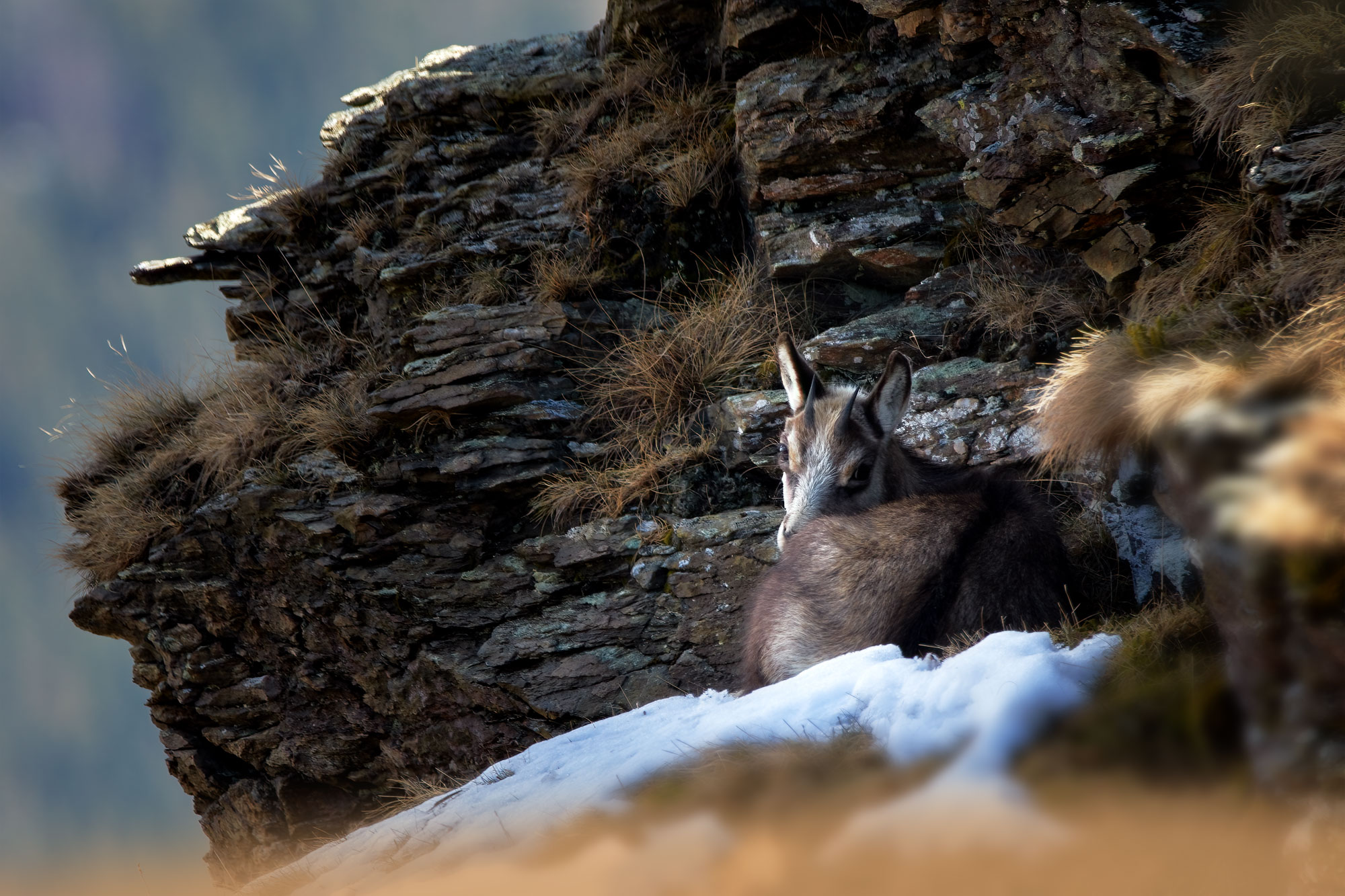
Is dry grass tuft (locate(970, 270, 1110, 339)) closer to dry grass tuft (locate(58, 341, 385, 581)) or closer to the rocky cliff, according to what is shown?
the rocky cliff

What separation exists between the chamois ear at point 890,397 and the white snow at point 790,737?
214cm

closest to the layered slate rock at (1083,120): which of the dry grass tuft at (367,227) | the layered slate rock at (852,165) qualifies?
the layered slate rock at (852,165)

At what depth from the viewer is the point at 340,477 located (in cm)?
873

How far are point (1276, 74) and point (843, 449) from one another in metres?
3.20

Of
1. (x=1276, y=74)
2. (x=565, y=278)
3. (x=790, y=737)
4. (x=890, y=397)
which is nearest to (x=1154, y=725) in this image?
(x=790, y=737)

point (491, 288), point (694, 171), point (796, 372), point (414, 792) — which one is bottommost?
point (414, 792)

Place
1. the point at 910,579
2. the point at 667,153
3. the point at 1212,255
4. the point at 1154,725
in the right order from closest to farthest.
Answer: the point at 1154,725 < the point at 910,579 < the point at 1212,255 < the point at 667,153

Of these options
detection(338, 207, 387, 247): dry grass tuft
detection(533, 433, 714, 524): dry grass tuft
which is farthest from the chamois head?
detection(338, 207, 387, 247): dry grass tuft

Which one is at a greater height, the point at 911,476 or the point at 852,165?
the point at 852,165

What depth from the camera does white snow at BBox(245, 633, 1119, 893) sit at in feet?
9.68

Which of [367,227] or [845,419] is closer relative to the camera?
[845,419]

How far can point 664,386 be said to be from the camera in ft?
27.8

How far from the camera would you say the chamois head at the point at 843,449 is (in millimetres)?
5566

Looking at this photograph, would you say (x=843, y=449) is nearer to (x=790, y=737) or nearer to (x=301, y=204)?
(x=790, y=737)
